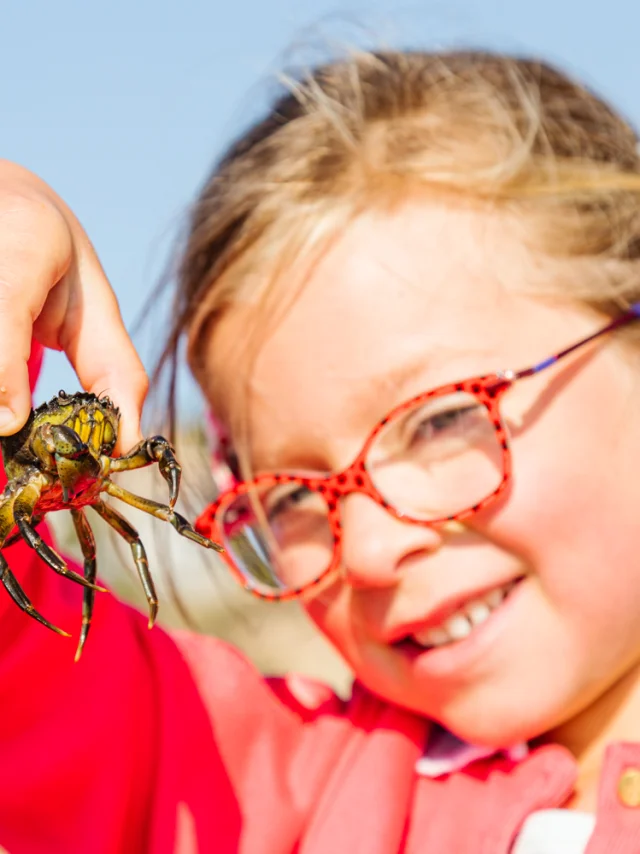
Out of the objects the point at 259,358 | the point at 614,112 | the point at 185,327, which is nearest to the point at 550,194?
the point at 614,112

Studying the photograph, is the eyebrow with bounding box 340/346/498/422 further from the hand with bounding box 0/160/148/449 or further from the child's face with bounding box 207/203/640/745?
the hand with bounding box 0/160/148/449

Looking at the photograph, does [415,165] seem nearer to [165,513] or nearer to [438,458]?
[438,458]

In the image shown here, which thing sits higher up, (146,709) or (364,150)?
(364,150)

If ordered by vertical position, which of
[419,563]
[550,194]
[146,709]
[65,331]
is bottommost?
[146,709]

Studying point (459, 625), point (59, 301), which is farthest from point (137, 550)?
point (459, 625)

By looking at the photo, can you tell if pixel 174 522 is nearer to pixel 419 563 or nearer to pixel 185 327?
pixel 419 563
